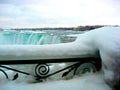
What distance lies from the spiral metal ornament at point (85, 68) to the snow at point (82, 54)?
46mm

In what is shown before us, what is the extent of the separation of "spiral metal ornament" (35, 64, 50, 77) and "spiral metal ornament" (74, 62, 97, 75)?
0.57ft

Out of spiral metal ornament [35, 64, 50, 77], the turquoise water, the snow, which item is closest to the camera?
the snow

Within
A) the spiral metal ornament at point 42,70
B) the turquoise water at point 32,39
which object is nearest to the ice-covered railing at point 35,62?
the spiral metal ornament at point 42,70

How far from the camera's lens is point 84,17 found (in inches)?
168

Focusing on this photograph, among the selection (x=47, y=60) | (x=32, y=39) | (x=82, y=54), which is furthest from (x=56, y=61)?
(x=32, y=39)

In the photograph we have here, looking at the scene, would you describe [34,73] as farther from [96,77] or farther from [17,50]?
[96,77]

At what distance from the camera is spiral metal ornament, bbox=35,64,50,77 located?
111 cm

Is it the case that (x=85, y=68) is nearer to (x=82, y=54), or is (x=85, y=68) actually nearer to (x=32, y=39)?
(x=82, y=54)

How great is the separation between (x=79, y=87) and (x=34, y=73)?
0.85 feet

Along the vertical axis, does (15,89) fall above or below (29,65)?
below

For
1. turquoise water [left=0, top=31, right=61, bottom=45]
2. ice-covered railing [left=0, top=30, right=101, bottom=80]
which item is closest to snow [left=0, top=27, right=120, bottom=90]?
ice-covered railing [left=0, top=30, right=101, bottom=80]

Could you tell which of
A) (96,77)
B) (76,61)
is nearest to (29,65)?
(76,61)

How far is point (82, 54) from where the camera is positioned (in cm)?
112

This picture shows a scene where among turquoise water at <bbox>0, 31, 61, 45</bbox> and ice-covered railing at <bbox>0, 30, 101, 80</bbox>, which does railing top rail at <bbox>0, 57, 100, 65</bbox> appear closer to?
ice-covered railing at <bbox>0, 30, 101, 80</bbox>
